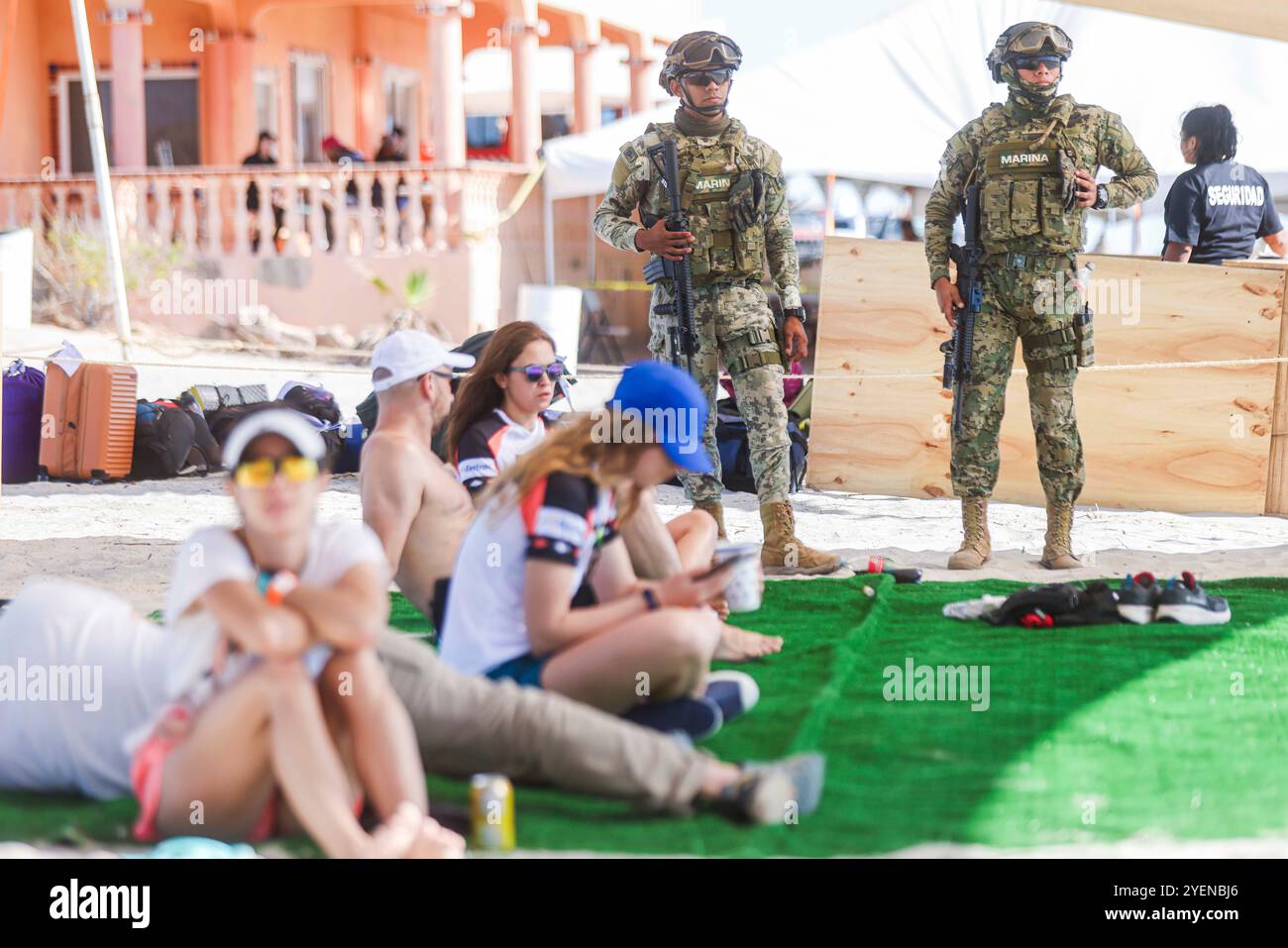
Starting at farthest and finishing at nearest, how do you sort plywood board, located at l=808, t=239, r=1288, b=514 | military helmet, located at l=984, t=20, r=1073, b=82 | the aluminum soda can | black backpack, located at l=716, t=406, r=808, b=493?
black backpack, located at l=716, t=406, r=808, b=493 < plywood board, located at l=808, t=239, r=1288, b=514 < military helmet, located at l=984, t=20, r=1073, b=82 < the aluminum soda can

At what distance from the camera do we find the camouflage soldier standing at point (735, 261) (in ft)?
23.1

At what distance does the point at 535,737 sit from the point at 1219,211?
646 centimetres

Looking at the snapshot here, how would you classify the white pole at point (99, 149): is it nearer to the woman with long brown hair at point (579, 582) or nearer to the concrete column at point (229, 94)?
the concrete column at point (229, 94)

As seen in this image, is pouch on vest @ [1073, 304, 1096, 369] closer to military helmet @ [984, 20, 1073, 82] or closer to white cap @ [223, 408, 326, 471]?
military helmet @ [984, 20, 1073, 82]

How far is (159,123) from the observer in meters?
19.9

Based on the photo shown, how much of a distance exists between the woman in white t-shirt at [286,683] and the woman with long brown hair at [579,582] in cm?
56

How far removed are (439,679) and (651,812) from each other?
53 cm

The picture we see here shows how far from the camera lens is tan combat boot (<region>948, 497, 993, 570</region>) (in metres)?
7.21

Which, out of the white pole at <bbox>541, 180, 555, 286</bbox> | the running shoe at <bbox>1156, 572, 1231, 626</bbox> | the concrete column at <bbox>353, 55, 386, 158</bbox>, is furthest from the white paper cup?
the concrete column at <bbox>353, 55, 386, 158</bbox>

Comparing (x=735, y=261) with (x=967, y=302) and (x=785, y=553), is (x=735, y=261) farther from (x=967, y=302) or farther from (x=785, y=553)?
(x=785, y=553)

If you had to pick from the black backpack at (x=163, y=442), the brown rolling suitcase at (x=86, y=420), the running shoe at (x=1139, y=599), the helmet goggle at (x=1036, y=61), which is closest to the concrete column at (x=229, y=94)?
the black backpack at (x=163, y=442)

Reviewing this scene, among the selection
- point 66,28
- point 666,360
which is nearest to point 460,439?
point 666,360

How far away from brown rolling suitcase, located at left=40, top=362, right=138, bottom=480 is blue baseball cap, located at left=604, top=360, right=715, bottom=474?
6629 millimetres
